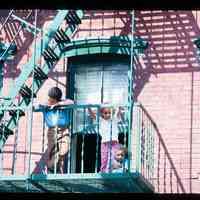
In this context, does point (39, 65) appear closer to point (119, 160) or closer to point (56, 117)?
point (56, 117)

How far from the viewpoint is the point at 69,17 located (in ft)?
37.2

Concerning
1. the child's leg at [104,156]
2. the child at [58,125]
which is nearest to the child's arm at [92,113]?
the child's leg at [104,156]

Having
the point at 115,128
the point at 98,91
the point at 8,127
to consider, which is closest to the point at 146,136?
the point at 115,128

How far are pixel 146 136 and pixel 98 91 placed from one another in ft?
4.50

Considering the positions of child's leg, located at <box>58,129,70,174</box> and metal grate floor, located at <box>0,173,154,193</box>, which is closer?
metal grate floor, located at <box>0,173,154,193</box>

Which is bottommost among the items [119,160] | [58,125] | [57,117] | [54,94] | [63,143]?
[119,160]

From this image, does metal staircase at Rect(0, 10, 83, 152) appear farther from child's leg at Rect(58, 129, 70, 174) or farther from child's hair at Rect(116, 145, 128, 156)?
child's hair at Rect(116, 145, 128, 156)

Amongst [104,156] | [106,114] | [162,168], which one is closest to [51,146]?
[104,156]

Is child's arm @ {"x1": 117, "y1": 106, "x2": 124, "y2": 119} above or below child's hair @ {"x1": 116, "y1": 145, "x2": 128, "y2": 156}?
above

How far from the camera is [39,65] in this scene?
1157cm

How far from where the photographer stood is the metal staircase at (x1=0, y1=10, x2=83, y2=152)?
432 inches

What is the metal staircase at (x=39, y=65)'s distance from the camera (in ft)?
36.0

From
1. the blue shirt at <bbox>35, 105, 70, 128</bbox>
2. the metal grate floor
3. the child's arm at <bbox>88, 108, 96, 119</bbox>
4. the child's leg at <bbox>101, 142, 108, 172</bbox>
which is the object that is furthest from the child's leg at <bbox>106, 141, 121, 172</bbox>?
the child's arm at <bbox>88, 108, 96, 119</bbox>

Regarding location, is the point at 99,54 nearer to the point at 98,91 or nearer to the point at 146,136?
the point at 98,91
